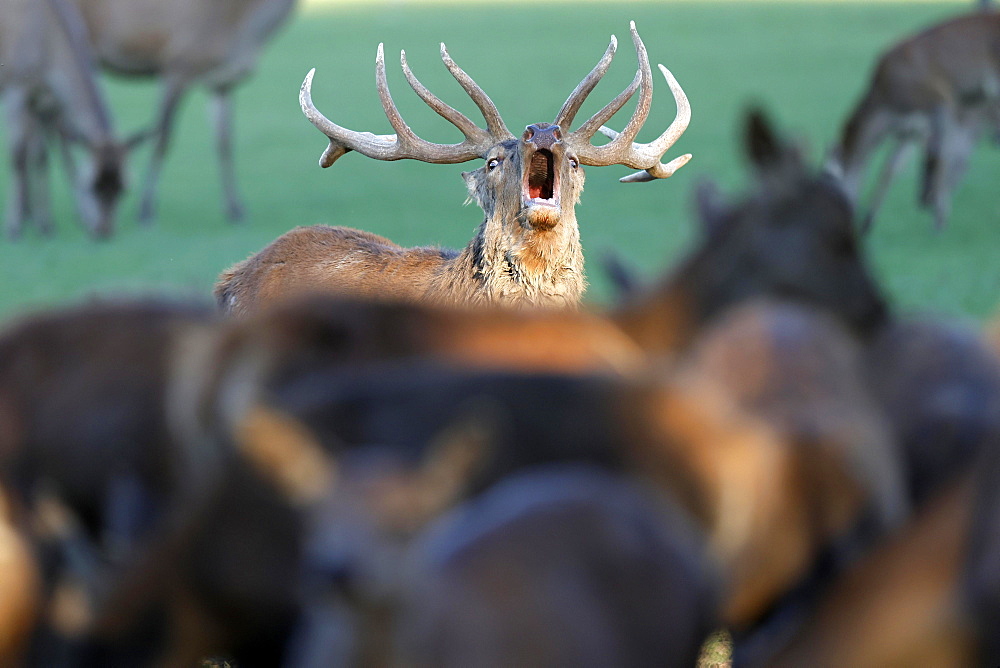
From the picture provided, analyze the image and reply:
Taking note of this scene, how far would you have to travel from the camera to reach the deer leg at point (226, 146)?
1050 cm

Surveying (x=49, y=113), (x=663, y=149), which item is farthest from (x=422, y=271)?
(x=49, y=113)

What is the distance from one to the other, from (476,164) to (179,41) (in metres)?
3.46

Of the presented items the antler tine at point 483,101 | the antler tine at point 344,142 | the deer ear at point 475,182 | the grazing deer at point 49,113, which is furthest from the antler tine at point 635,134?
the grazing deer at point 49,113

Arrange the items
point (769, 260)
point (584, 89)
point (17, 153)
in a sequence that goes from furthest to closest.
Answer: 1. point (17, 153)
2. point (584, 89)
3. point (769, 260)

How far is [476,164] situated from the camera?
9508 millimetres

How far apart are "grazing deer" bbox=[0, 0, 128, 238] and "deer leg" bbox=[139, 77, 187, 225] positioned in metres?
0.51

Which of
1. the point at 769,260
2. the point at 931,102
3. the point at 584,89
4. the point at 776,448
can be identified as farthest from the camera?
the point at 931,102

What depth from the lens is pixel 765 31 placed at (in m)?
23.8

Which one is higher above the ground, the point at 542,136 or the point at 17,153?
the point at 542,136

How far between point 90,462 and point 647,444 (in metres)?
0.64

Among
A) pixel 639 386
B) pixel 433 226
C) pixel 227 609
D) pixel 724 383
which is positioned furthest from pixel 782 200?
pixel 433 226

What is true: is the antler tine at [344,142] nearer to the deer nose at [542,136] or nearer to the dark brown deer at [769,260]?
the deer nose at [542,136]

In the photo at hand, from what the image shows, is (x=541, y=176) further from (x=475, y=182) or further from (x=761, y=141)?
(x=761, y=141)

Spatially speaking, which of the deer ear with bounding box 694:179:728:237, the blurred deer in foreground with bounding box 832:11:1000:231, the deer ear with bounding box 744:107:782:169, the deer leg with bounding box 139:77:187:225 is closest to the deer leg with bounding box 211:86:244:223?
the deer leg with bounding box 139:77:187:225
